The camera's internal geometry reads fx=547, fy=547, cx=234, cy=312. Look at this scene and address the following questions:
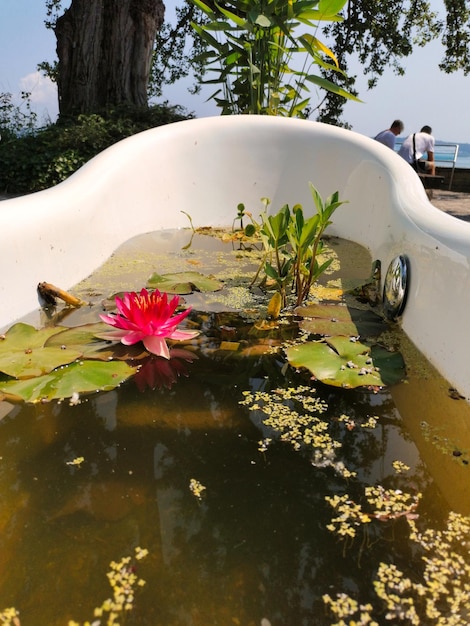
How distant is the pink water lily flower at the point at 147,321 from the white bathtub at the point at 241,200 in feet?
1.02

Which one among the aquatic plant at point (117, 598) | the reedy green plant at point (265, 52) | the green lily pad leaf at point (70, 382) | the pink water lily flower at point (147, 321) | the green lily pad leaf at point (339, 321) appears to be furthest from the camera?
the reedy green plant at point (265, 52)

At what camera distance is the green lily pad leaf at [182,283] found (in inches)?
56.6

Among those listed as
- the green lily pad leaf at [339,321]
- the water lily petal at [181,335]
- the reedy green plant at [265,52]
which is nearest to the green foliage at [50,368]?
the water lily petal at [181,335]

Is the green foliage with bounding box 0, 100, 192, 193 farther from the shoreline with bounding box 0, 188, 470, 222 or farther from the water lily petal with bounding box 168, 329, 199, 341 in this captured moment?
the water lily petal with bounding box 168, 329, 199, 341

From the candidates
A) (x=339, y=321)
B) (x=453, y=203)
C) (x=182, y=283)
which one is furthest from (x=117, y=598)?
(x=453, y=203)

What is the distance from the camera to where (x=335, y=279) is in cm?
167

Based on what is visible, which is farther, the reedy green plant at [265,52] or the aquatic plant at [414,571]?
the reedy green plant at [265,52]

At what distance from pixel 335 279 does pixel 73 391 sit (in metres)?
0.98

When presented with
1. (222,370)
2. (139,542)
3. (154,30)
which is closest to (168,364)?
(222,370)

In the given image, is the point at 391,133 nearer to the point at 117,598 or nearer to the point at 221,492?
the point at 221,492

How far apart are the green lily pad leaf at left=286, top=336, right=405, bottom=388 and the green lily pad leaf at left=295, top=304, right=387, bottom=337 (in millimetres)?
75

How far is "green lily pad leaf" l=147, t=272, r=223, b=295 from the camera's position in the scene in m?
1.44

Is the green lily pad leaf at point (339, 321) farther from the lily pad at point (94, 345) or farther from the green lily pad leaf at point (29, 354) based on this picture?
the green lily pad leaf at point (29, 354)

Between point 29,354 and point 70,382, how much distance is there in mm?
129
